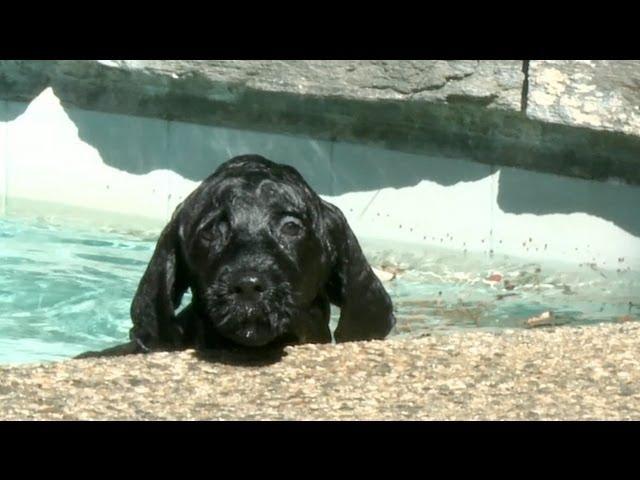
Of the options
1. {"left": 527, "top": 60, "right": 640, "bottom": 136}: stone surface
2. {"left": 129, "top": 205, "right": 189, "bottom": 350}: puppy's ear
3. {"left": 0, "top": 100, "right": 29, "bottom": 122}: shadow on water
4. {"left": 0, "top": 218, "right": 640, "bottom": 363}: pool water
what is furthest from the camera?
{"left": 0, "top": 100, "right": 29, "bottom": 122}: shadow on water

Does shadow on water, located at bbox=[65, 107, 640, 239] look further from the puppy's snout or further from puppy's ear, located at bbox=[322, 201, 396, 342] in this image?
the puppy's snout

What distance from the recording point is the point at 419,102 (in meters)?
10.2

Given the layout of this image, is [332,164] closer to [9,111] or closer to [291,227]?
[9,111]

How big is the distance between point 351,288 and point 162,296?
0.84 meters

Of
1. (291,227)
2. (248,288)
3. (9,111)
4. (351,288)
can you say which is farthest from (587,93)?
(248,288)

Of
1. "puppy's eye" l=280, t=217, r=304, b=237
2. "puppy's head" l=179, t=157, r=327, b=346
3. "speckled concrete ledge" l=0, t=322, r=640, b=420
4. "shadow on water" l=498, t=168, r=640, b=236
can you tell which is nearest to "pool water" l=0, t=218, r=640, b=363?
"shadow on water" l=498, t=168, r=640, b=236

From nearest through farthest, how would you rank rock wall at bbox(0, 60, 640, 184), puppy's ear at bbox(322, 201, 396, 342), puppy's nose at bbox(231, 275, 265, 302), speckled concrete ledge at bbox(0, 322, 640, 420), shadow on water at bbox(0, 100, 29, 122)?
speckled concrete ledge at bbox(0, 322, 640, 420) < puppy's nose at bbox(231, 275, 265, 302) < puppy's ear at bbox(322, 201, 396, 342) < rock wall at bbox(0, 60, 640, 184) < shadow on water at bbox(0, 100, 29, 122)

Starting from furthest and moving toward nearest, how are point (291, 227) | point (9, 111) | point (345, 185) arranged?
point (9, 111) < point (345, 185) < point (291, 227)

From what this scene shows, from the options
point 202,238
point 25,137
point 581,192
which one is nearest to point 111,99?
point 25,137

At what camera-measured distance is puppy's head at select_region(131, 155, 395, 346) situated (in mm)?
5684

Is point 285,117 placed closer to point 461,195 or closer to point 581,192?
point 461,195

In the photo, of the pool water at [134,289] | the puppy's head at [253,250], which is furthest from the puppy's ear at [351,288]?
the pool water at [134,289]

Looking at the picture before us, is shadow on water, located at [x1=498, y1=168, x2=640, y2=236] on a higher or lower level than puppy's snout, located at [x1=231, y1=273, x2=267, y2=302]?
lower

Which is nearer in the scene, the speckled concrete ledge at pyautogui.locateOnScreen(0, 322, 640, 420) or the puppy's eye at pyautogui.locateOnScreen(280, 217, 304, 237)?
the speckled concrete ledge at pyautogui.locateOnScreen(0, 322, 640, 420)
